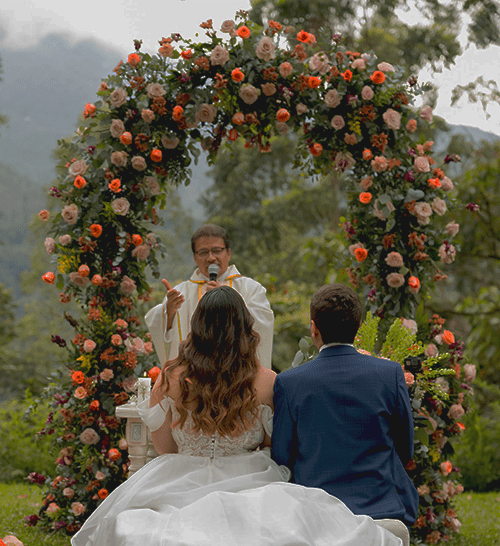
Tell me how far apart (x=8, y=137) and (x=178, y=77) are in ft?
289

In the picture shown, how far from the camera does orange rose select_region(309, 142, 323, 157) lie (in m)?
4.95

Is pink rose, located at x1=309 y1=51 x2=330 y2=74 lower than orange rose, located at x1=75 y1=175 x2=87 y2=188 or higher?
higher

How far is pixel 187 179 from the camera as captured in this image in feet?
16.3

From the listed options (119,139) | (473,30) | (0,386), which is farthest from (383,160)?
(0,386)

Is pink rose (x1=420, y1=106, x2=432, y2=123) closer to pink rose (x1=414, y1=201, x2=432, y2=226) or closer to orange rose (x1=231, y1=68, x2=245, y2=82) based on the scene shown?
pink rose (x1=414, y1=201, x2=432, y2=226)

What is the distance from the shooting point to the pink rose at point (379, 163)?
469cm

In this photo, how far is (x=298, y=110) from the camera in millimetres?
4871

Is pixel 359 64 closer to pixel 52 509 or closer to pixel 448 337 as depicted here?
pixel 448 337

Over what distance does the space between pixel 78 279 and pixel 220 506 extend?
9.18 ft

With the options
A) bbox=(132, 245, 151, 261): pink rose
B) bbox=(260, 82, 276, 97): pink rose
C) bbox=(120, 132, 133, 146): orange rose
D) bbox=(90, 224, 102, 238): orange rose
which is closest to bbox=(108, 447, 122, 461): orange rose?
bbox=(132, 245, 151, 261): pink rose

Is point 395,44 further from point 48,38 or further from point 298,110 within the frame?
point 48,38

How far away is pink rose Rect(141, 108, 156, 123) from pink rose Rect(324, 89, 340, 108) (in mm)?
1390

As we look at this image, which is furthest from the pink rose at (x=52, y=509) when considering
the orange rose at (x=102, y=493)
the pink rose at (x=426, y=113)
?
the pink rose at (x=426, y=113)

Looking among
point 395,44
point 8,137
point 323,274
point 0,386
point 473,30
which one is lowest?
point 0,386
